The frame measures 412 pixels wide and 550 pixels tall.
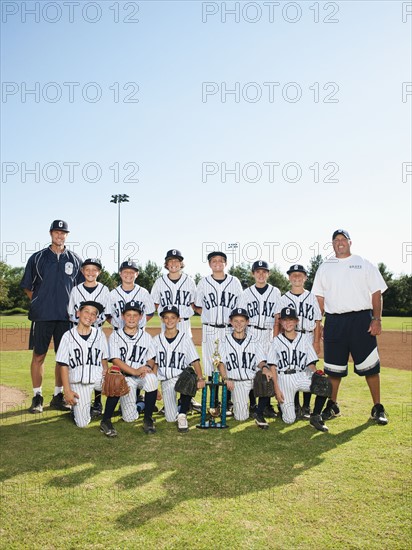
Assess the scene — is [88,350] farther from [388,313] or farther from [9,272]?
[9,272]

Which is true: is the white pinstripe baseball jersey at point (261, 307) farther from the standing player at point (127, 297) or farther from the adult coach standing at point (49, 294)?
the adult coach standing at point (49, 294)

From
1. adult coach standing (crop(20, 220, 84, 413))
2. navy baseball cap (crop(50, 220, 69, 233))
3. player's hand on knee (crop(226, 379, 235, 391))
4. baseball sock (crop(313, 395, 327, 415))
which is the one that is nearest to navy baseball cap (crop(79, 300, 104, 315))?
adult coach standing (crop(20, 220, 84, 413))

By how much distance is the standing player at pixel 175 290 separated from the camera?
5863 mm

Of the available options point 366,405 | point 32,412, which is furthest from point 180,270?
point 366,405

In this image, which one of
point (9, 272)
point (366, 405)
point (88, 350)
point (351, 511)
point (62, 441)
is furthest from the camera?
point (9, 272)

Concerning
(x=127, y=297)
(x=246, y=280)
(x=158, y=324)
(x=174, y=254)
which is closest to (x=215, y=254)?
(x=174, y=254)

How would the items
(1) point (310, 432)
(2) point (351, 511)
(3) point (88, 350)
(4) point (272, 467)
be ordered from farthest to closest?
(3) point (88, 350), (1) point (310, 432), (4) point (272, 467), (2) point (351, 511)

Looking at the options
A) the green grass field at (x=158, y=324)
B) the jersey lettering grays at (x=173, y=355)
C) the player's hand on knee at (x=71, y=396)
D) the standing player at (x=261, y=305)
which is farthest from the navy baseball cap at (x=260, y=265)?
the green grass field at (x=158, y=324)

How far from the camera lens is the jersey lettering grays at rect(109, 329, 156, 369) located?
5.19 m

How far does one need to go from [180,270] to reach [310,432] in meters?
2.59

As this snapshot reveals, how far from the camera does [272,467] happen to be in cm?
362

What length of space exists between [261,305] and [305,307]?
0.56m

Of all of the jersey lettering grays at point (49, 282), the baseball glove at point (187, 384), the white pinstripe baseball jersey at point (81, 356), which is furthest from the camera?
the jersey lettering grays at point (49, 282)

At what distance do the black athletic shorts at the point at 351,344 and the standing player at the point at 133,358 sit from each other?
7.04 feet
